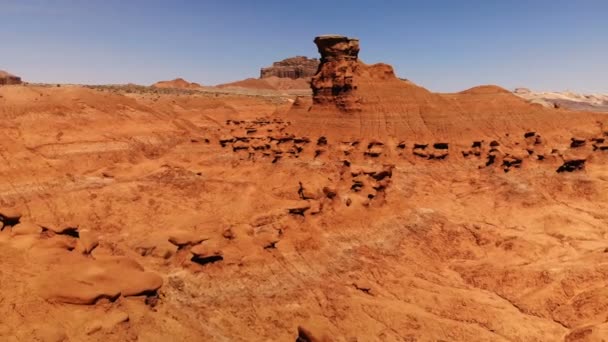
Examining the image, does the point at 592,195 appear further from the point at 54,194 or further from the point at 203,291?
the point at 54,194

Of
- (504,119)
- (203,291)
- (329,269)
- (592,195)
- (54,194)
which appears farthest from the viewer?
(504,119)

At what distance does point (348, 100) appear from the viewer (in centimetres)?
4497

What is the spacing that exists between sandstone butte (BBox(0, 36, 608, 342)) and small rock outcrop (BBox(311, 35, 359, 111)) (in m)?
0.20

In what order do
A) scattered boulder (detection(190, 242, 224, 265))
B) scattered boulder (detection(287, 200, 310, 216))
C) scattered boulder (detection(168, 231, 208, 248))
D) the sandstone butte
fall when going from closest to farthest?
the sandstone butte
scattered boulder (detection(190, 242, 224, 265))
scattered boulder (detection(168, 231, 208, 248))
scattered boulder (detection(287, 200, 310, 216))

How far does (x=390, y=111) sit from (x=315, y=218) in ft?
80.6

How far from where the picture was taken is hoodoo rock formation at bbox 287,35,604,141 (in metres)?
43.9

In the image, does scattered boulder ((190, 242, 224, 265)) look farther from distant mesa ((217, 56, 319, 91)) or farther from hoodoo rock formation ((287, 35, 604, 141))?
distant mesa ((217, 56, 319, 91))

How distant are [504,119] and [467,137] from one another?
240 inches

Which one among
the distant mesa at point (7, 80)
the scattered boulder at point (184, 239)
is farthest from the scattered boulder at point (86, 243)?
the distant mesa at point (7, 80)

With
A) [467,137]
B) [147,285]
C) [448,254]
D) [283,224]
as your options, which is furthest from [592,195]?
[147,285]

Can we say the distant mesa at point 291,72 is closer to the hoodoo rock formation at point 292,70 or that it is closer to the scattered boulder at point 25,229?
the hoodoo rock formation at point 292,70

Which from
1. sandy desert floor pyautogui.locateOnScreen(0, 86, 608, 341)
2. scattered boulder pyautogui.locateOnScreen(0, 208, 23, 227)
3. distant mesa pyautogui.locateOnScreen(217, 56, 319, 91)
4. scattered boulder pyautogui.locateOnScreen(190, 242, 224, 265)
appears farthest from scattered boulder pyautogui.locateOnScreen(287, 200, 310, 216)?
distant mesa pyautogui.locateOnScreen(217, 56, 319, 91)

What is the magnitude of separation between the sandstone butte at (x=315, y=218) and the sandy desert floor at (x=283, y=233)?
0.29ft

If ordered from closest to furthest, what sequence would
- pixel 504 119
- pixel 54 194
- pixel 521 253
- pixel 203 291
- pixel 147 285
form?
1. pixel 147 285
2. pixel 203 291
3. pixel 521 253
4. pixel 54 194
5. pixel 504 119
